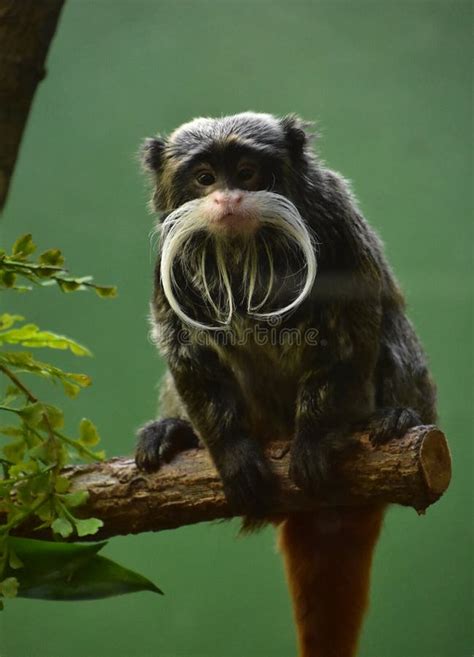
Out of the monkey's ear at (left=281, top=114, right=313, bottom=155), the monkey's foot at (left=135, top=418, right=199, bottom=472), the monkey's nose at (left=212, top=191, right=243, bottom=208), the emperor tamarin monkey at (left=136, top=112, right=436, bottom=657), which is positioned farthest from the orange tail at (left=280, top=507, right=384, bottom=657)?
the monkey's ear at (left=281, top=114, right=313, bottom=155)

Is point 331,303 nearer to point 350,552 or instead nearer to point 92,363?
point 350,552

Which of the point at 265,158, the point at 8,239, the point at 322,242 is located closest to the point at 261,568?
the point at 322,242

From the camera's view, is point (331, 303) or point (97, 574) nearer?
point (97, 574)

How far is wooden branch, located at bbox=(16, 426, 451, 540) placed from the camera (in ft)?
5.57

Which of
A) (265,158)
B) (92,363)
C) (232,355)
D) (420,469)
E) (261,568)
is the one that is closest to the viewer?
(420,469)

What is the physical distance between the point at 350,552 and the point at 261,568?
296mm

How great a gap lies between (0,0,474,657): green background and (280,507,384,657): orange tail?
0.12 meters

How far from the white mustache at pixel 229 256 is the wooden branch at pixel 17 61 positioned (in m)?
0.41

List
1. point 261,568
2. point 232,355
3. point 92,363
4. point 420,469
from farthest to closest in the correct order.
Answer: point 92,363 → point 261,568 → point 232,355 → point 420,469

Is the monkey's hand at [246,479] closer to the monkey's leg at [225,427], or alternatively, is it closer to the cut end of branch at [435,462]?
the monkey's leg at [225,427]

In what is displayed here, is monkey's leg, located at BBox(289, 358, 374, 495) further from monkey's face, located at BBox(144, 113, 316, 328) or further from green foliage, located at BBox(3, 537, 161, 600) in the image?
green foliage, located at BBox(3, 537, 161, 600)

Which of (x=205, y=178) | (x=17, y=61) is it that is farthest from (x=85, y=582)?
(x=17, y=61)

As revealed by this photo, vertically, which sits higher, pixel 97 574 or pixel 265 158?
pixel 265 158

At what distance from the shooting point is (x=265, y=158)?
Answer: 1922 millimetres
